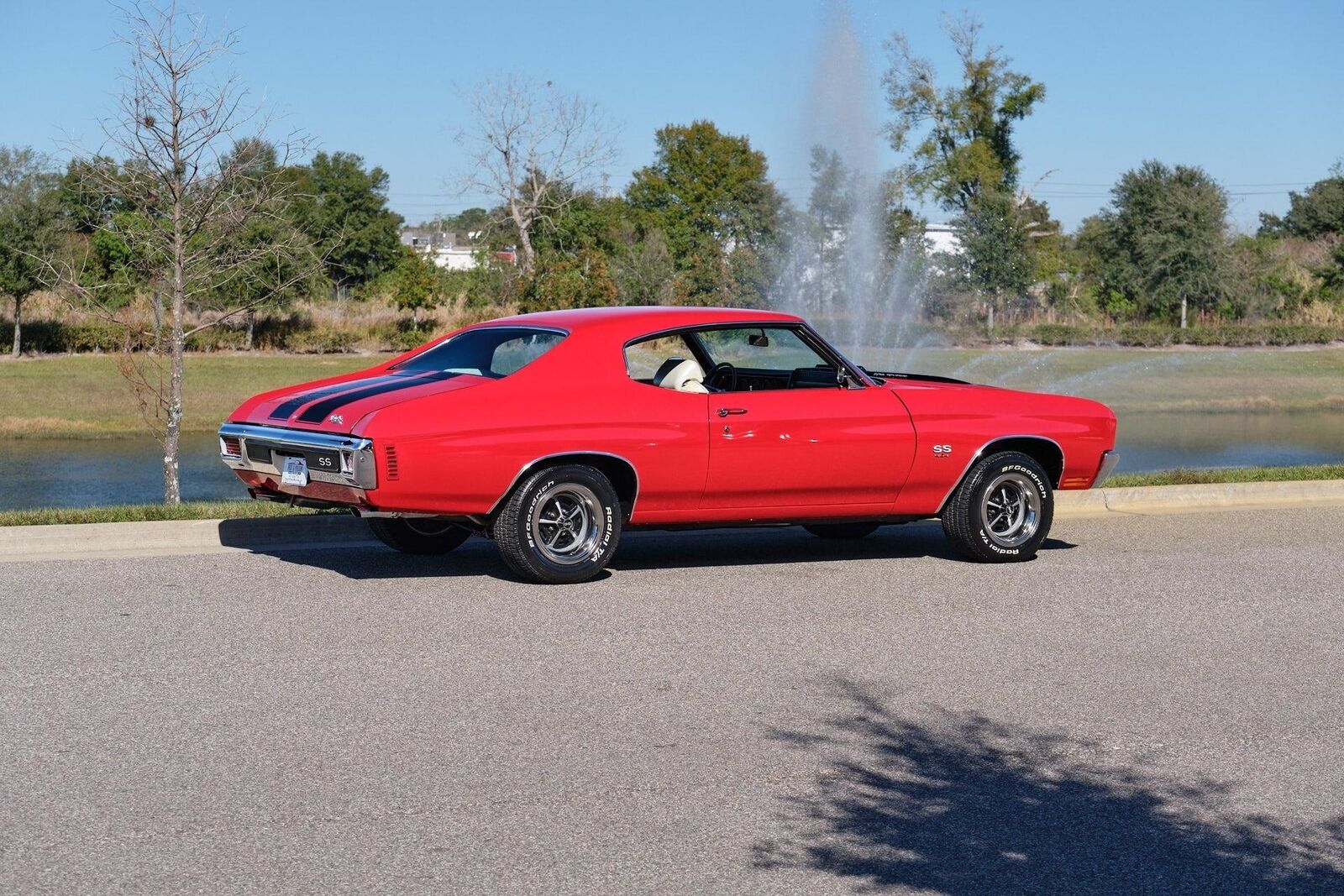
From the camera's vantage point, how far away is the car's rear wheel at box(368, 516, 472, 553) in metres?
10.2

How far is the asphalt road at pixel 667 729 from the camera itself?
188 inches

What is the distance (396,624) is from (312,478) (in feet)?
3.85

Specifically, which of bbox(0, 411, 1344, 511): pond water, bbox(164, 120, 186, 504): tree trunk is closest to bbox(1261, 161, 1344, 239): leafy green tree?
bbox(0, 411, 1344, 511): pond water

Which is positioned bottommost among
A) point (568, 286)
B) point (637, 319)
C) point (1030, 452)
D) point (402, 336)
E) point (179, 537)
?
point (179, 537)

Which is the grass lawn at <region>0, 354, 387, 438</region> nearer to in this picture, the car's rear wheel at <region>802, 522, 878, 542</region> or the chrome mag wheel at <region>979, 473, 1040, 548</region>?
the car's rear wheel at <region>802, 522, 878, 542</region>

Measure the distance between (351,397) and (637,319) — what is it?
68.9 inches

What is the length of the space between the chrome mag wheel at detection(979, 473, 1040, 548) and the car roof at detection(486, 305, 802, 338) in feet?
5.60

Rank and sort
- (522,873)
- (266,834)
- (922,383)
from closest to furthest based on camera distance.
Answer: (522,873) → (266,834) → (922,383)

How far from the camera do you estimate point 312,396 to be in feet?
30.5

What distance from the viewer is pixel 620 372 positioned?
9.39 metres

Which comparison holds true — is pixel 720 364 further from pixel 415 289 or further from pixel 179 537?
pixel 415 289

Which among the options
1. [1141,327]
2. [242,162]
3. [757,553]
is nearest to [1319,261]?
[1141,327]

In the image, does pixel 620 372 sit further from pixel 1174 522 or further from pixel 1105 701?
pixel 1174 522

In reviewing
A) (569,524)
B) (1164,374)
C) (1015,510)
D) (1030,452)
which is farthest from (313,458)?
(1164,374)
